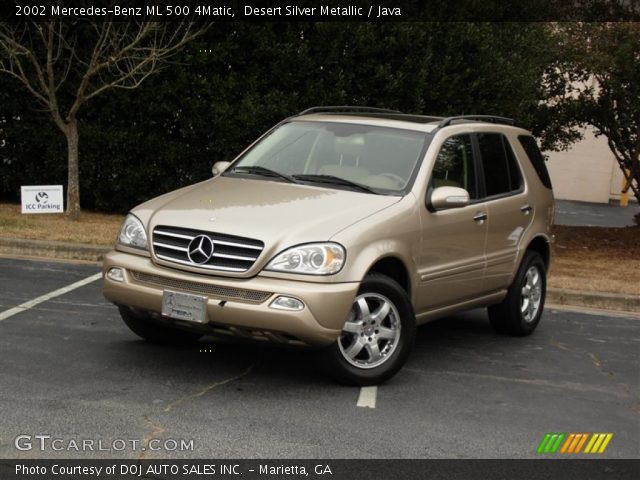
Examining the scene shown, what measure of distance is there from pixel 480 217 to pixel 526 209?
0.91 metres

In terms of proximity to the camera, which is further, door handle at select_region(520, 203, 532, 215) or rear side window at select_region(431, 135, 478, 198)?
door handle at select_region(520, 203, 532, 215)

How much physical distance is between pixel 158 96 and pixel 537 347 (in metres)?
8.71

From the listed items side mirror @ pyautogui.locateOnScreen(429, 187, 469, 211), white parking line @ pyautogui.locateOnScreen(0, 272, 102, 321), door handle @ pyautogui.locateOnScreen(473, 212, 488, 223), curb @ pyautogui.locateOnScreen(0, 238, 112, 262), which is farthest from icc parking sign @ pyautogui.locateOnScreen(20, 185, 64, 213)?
side mirror @ pyautogui.locateOnScreen(429, 187, 469, 211)

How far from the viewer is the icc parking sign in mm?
13992

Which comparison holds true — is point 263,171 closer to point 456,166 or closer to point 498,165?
point 456,166

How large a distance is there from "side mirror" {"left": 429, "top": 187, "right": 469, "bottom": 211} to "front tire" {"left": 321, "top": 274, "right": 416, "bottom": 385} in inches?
30.2

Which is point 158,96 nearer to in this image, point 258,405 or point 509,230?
point 509,230

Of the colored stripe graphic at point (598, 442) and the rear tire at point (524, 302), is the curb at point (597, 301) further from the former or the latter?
the colored stripe graphic at point (598, 442)

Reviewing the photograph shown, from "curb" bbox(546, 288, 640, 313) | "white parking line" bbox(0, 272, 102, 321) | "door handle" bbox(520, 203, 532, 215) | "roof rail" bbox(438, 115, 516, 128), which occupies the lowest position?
"curb" bbox(546, 288, 640, 313)

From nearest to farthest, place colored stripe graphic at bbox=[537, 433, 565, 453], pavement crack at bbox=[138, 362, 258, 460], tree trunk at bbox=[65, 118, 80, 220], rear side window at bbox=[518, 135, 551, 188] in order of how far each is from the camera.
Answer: pavement crack at bbox=[138, 362, 258, 460], colored stripe graphic at bbox=[537, 433, 565, 453], rear side window at bbox=[518, 135, 551, 188], tree trunk at bbox=[65, 118, 80, 220]

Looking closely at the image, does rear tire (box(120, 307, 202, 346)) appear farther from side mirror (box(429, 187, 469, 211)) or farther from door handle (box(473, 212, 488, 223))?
door handle (box(473, 212, 488, 223))

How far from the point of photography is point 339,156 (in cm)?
733

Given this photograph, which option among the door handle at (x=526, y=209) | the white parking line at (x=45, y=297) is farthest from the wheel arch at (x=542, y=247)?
the white parking line at (x=45, y=297)
